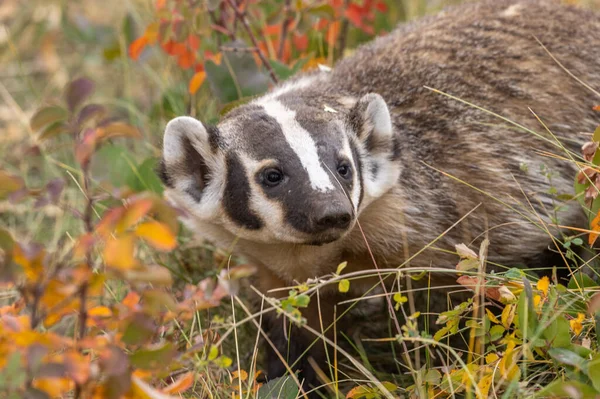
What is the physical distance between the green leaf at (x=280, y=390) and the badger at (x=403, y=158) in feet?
0.92

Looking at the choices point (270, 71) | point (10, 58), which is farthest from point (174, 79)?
point (10, 58)

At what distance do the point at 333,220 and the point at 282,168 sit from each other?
0.28m

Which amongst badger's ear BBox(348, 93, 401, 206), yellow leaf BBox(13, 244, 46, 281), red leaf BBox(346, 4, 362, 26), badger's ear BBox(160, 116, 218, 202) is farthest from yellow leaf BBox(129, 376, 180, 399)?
red leaf BBox(346, 4, 362, 26)

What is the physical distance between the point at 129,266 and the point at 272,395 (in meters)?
1.15

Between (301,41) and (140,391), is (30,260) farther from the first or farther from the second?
(301,41)

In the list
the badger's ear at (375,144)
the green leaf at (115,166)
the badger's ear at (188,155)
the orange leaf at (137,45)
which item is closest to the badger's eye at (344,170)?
the badger's ear at (375,144)

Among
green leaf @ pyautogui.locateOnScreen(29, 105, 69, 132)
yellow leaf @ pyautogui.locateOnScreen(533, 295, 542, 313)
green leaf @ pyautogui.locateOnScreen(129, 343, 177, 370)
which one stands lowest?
yellow leaf @ pyautogui.locateOnScreen(533, 295, 542, 313)

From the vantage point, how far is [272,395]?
2617mm

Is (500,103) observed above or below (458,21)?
below

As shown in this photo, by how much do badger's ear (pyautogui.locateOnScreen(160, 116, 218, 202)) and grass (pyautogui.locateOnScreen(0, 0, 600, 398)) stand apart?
0.76 feet

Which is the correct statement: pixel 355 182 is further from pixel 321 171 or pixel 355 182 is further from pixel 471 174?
pixel 471 174

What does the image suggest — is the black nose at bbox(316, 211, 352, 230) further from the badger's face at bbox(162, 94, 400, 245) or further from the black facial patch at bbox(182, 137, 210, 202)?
the black facial patch at bbox(182, 137, 210, 202)

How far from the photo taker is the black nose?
2.40 meters

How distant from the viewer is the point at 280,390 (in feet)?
8.53
